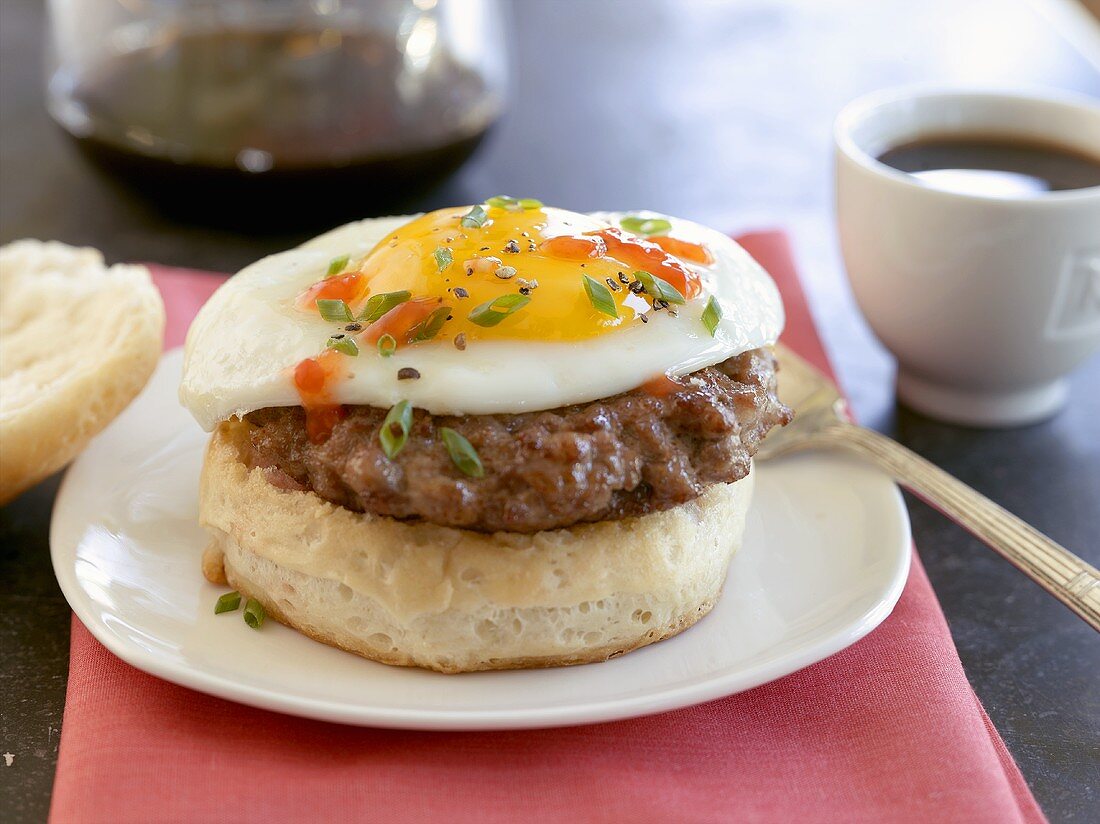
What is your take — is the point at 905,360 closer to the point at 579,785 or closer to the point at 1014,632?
the point at 1014,632

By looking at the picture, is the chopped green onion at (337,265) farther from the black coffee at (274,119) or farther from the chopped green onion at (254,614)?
the black coffee at (274,119)

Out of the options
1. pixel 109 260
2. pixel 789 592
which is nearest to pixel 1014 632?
pixel 789 592

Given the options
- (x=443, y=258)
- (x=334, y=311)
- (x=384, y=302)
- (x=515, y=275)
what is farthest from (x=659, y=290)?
(x=334, y=311)

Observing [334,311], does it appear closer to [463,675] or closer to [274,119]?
[463,675]

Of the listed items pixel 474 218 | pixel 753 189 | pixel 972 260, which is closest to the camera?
pixel 474 218

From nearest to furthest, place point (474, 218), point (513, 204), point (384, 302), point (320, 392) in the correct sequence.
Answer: point (320, 392), point (384, 302), point (474, 218), point (513, 204)

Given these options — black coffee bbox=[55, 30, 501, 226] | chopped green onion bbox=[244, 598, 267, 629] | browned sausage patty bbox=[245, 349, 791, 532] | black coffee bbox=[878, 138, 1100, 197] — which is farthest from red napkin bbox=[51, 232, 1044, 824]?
black coffee bbox=[55, 30, 501, 226]

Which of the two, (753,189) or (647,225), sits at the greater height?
(647,225)
